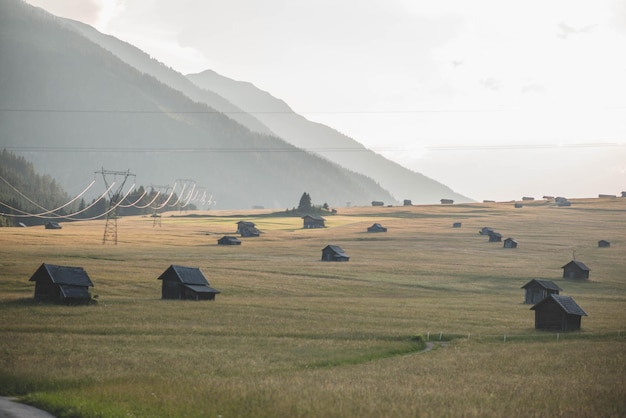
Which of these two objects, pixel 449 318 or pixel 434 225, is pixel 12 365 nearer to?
pixel 449 318

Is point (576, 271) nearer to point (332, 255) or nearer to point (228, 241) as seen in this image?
point (332, 255)

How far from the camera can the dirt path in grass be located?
1082 inches

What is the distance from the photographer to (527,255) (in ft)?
449

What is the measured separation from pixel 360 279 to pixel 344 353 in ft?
172

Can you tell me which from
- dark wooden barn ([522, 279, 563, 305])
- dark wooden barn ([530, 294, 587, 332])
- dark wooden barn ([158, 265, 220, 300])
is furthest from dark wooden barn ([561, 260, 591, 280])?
dark wooden barn ([158, 265, 220, 300])

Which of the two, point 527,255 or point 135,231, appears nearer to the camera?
point 527,255

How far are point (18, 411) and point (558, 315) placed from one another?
5046cm

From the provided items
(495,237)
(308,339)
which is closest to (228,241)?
(495,237)

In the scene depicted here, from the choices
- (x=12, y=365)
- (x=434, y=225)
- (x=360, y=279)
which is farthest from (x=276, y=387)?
(x=434, y=225)

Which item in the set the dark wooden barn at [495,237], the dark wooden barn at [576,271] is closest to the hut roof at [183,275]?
the dark wooden barn at [576,271]

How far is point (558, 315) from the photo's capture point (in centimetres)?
6712

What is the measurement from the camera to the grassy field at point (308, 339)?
31.0 meters

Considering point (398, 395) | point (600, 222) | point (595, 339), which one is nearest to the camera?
point (398, 395)

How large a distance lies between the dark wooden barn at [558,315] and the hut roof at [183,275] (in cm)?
3446
